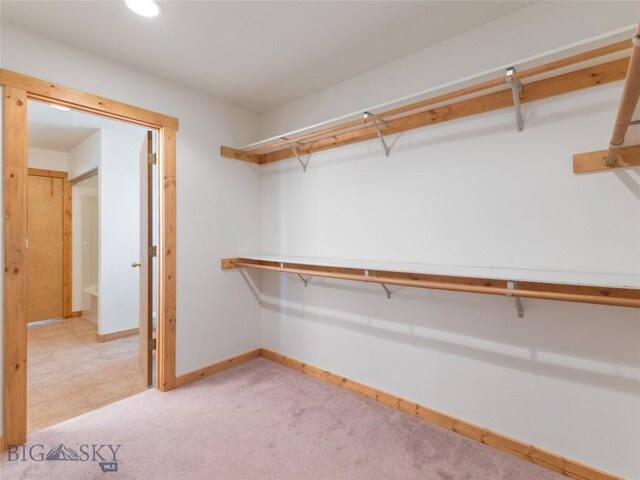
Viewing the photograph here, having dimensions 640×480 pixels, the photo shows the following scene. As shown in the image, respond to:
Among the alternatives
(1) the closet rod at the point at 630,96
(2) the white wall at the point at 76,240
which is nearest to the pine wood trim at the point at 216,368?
(1) the closet rod at the point at 630,96

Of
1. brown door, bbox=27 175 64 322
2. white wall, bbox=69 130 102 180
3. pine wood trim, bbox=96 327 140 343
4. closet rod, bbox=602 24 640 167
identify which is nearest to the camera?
closet rod, bbox=602 24 640 167

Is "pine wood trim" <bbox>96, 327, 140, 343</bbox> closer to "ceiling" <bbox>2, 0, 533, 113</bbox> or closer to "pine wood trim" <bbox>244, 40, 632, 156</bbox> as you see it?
"ceiling" <bbox>2, 0, 533, 113</bbox>

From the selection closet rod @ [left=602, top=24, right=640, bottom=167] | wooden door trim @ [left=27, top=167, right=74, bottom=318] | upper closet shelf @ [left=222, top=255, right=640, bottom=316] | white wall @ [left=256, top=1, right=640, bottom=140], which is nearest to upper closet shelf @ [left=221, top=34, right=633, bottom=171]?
white wall @ [left=256, top=1, right=640, bottom=140]

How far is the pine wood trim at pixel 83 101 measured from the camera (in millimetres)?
1880

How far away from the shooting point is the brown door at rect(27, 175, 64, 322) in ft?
15.1

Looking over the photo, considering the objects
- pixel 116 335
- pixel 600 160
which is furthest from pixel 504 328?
pixel 116 335

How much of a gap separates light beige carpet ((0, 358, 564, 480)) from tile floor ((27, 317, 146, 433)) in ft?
0.80

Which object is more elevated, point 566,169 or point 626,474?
point 566,169

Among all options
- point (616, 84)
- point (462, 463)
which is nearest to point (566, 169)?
point (616, 84)

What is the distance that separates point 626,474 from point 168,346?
2.90 m

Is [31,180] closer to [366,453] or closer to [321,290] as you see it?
[321,290]

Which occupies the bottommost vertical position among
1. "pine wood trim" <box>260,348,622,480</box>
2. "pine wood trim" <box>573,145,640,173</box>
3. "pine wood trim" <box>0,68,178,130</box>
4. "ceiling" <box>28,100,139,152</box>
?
"pine wood trim" <box>260,348,622,480</box>

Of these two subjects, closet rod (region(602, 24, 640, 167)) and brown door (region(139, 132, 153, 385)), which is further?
brown door (region(139, 132, 153, 385))

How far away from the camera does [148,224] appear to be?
2732mm
